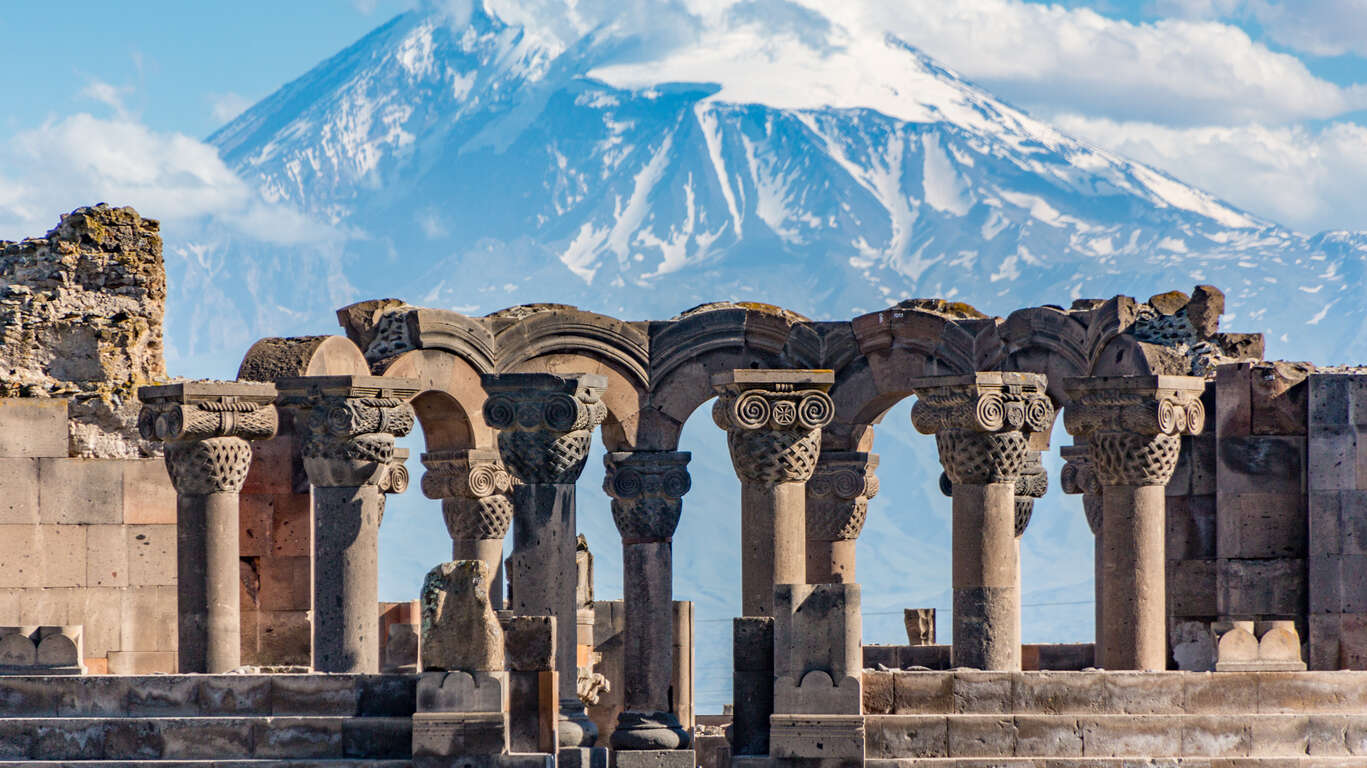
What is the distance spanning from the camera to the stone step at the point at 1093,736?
17.8m

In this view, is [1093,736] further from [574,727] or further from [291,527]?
[291,527]

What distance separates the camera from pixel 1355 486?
22.5m

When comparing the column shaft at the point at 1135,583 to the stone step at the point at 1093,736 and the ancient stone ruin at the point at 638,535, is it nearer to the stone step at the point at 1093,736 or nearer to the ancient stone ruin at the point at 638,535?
the ancient stone ruin at the point at 638,535

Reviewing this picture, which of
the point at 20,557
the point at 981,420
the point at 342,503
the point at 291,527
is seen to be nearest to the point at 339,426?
the point at 342,503

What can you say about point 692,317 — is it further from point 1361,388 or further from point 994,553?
point 1361,388

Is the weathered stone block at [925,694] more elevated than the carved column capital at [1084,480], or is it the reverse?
the carved column capital at [1084,480]

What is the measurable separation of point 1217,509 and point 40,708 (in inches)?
467

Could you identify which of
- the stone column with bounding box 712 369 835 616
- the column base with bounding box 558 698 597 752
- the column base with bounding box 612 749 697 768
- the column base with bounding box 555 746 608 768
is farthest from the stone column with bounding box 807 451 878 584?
the column base with bounding box 555 746 608 768

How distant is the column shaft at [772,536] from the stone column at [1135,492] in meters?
2.99

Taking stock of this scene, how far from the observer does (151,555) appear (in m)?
22.8

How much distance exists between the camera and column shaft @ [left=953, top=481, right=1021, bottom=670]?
20.5 m

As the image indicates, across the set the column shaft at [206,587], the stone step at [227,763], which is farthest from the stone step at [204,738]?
the column shaft at [206,587]

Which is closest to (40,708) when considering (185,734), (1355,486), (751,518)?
(185,734)

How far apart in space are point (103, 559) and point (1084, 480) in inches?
485
